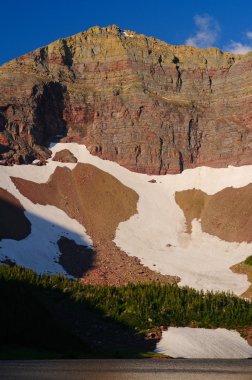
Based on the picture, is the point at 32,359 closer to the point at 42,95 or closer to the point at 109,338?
the point at 109,338

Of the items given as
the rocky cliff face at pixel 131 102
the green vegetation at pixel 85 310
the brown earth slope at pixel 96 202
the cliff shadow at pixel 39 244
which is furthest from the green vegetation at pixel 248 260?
the rocky cliff face at pixel 131 102

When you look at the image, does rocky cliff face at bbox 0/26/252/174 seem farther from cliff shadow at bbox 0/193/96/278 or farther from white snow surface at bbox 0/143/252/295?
cliff shadow at bbox 0/193/96/278

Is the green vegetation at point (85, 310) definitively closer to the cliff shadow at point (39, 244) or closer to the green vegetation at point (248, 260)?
the cliff shadow at point (39, 244)

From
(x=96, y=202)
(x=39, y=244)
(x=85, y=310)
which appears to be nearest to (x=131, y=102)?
(x=96, y=202)

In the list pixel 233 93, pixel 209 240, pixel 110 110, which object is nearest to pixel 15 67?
pixel 110 110

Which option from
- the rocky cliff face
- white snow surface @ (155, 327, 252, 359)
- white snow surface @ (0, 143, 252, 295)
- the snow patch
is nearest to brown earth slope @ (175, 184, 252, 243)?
the snow patch

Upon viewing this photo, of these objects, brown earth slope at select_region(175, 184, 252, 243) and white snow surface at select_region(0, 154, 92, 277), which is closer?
white snow surface at select_region(0, 154, 92, 277)

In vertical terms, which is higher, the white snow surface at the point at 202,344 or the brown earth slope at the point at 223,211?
the brown earth slope at the point at 223,211
